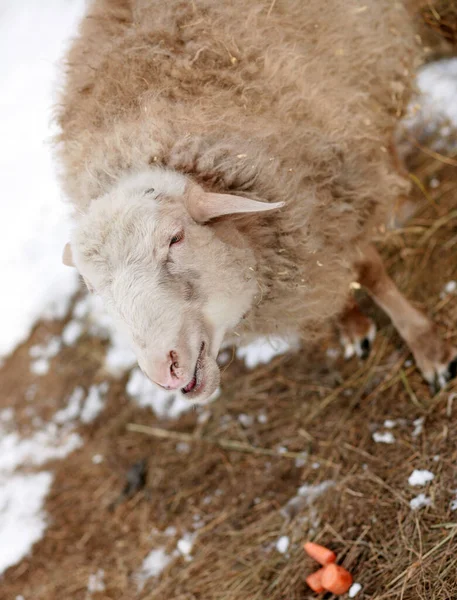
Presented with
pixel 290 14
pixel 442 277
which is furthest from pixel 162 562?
pixel 290 14

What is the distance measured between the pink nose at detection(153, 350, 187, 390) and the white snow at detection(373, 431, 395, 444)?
1.33 meters

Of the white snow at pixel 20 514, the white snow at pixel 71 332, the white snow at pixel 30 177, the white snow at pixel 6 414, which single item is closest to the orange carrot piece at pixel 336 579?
the white snow at pixel 20 514

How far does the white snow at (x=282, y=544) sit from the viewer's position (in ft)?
9.35

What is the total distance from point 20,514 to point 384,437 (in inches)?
106

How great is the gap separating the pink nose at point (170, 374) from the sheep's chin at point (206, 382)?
0.46 ft

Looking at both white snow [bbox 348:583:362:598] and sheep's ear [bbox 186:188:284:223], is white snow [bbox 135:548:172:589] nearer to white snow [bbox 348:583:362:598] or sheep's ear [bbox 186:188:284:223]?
white snow [bbox 348:583:362:598]

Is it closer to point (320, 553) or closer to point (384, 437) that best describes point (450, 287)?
point (384, 437)

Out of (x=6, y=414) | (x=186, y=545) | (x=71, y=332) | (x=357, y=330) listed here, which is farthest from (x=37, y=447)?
(x=357, y=330)

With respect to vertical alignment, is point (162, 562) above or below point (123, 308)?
below

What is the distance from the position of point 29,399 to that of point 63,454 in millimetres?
651

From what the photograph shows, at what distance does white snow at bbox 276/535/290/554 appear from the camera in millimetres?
2850

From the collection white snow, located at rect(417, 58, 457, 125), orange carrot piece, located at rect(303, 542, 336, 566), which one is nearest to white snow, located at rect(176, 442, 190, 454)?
orange carrot piece, located at rect(303, 542, 336, 566)

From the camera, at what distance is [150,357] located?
1.97 meters

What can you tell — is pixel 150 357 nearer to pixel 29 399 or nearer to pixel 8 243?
pixel 29 399
